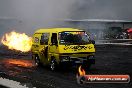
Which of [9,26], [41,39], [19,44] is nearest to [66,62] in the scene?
[41,39]

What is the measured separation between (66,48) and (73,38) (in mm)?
867

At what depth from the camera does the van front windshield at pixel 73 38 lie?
16391 mm

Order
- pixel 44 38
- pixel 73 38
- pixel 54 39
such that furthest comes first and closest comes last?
pixel 44 38
pixel 54 39
pixel 73 38

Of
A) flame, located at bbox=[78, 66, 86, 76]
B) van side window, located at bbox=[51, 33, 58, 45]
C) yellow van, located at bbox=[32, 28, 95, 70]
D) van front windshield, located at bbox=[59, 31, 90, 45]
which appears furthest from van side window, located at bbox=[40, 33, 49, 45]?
flame, located at bbox=[78, 66, 86, 76]

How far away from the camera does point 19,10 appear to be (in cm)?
5566

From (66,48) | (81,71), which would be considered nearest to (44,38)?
(66,48)

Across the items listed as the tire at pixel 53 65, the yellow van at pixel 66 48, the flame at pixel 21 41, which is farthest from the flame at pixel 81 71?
the flame at pixel 21 41

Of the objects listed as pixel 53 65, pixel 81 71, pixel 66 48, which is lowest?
pixel 81 71

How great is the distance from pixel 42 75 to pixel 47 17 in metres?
41.7

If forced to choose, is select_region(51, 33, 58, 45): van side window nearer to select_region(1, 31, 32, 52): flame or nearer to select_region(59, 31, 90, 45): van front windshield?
select_region(59, 31, 90, 45): van front windshield

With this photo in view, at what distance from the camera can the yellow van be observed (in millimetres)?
15939

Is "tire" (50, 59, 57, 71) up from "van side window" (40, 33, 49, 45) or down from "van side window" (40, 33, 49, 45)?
down

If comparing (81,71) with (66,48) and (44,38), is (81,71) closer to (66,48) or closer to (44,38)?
(66,48)

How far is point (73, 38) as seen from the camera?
16.6 m
